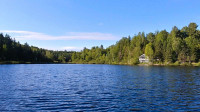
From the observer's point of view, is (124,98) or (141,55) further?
(141,55)

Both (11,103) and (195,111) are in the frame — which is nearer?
(195,111)

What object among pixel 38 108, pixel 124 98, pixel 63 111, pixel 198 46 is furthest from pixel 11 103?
pixel 198 46

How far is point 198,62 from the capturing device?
140 metres

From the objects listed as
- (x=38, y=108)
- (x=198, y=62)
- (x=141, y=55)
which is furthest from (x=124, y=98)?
(x=141, y=55)

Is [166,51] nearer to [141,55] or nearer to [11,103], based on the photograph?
[141,55]

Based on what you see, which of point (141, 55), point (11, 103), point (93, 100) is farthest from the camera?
point (141, 55)

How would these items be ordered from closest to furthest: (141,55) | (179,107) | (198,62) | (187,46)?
(179,107) < (198,62) < (187,46) < (141,55)

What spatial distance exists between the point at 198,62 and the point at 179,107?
452 feet

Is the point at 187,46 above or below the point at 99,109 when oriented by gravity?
above

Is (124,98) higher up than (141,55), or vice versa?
(141,55)

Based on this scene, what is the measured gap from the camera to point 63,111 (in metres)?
19.5

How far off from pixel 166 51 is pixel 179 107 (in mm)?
144511

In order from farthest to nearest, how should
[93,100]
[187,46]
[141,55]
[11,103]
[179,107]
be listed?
[141,55] < [187,46] < [93,100] < [11,103] < [179,107]

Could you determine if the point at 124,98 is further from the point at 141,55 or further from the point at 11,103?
the point at 141,55
